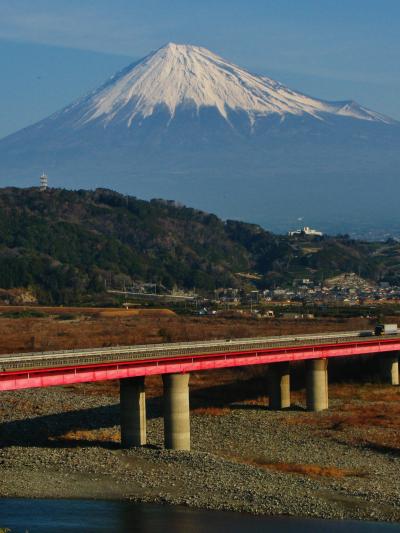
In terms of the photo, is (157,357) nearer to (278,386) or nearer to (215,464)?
(215,464)

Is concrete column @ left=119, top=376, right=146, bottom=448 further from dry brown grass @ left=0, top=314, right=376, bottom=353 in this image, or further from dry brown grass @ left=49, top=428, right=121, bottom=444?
dry brown grass @ left=0, top=314, right=376, bottom=353

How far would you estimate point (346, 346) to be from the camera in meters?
77.8

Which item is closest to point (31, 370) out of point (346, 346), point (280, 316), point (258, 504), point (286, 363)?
point (258, 504)

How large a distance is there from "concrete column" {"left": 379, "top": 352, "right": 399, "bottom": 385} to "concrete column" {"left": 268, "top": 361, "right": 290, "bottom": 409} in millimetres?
12451

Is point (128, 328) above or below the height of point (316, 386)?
above

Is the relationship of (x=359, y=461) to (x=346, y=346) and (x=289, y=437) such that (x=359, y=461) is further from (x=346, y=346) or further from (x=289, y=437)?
(x=346, y=346)

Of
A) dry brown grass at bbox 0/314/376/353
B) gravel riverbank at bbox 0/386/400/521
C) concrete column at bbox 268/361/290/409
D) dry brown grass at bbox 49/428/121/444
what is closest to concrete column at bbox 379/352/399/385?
concrete column at bbox 268/361/290/409

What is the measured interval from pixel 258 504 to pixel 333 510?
2850 mm

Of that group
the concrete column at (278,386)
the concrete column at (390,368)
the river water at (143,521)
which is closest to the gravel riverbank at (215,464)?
the river water at (143,521)

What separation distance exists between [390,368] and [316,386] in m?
13.1

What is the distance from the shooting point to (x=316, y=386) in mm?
72562

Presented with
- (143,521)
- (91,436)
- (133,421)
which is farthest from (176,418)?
(143,521)

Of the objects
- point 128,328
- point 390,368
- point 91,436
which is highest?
point 128,328

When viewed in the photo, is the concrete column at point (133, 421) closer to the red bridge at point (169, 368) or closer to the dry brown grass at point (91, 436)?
the red bridge at point (169, 368)
